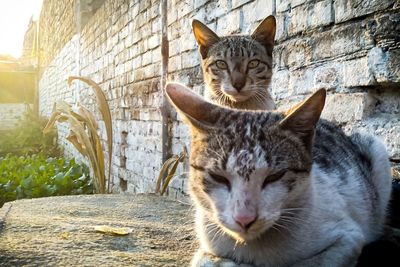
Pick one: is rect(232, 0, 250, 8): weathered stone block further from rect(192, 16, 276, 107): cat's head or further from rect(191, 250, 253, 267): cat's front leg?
rect(191, 250, 253, 267): cat's front leg

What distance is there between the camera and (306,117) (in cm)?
157

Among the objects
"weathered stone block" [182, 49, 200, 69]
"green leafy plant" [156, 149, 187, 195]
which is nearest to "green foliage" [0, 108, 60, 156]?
"weathered stone block" [182, 49, 200, 69]

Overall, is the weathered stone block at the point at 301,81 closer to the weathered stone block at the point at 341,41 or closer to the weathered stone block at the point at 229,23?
the weathered stone block at the point at 341,41

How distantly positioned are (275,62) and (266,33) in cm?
30

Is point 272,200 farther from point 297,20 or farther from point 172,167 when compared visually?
point 172,167

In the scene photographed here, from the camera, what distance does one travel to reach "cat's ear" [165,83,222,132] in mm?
1698

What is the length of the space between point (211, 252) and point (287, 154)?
1.70ft

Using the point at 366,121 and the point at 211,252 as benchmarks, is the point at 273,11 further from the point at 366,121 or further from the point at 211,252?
the point at 211,252

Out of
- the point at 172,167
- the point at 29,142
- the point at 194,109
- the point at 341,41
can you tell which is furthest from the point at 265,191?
the point at 29,142

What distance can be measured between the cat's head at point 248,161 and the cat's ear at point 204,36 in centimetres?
147

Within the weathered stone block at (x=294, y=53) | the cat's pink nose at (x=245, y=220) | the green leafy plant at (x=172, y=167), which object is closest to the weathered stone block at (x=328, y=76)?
the weathered stone block at (x=294, y=53)

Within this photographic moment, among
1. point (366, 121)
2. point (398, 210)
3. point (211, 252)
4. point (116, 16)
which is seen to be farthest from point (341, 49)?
point (116, 16)

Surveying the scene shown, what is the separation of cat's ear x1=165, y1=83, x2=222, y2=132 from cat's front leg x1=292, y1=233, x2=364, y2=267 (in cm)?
59

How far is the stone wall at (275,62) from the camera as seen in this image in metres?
2.34
